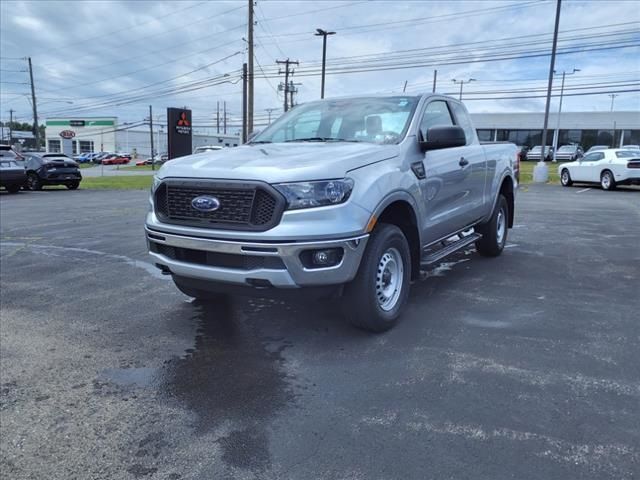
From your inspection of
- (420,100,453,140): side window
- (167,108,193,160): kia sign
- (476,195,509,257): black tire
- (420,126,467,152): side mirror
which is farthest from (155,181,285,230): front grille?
(167,108,193,160): kia sign

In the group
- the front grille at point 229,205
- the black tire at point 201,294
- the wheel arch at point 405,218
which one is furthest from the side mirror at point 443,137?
the black tire at point 201,294

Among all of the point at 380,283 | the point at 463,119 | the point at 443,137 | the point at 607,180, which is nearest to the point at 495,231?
the point at 463,119

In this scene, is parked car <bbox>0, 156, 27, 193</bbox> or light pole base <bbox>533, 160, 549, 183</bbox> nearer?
parked car <bbox>0, 156, 27, 193</bbox>

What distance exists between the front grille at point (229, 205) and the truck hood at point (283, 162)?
3.0 inches

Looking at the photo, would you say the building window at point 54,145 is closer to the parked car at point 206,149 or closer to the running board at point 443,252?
the parked car at point 206,149

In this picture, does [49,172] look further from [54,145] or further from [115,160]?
[54,145]

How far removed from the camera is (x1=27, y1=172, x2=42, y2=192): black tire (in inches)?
884

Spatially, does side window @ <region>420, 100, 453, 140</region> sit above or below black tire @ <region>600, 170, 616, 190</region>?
above

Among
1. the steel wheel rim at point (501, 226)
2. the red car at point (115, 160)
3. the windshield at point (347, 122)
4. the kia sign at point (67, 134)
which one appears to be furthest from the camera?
the kia sign at point (67, 134)

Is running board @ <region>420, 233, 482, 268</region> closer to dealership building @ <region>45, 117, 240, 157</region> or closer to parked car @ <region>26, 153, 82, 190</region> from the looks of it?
parked car @ <region>26, 153, 82, 190</region>

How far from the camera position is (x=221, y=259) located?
381cm

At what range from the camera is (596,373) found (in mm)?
3584

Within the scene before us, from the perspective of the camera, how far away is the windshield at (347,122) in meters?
4.85

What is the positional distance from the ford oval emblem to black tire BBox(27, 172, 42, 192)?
21672 millimetres
